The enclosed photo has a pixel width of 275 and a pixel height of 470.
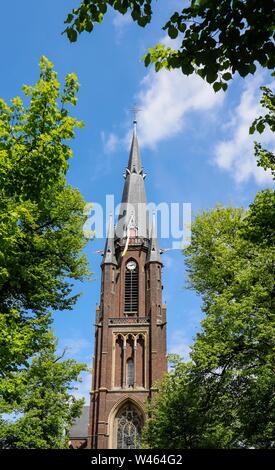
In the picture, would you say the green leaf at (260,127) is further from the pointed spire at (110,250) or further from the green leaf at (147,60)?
the pointed spire at (110,250)

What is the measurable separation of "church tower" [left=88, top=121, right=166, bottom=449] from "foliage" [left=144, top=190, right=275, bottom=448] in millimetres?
21055

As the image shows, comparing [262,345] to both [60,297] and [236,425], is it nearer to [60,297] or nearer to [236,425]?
[236,425]

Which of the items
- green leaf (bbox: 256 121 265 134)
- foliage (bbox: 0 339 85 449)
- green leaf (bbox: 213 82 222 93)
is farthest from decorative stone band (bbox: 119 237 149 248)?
green leaf (bbox: 213 82 222 93)

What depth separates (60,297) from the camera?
15.3 meters

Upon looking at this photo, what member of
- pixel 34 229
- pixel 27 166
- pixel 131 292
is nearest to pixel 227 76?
pixel 27 166

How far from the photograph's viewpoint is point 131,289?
164ft

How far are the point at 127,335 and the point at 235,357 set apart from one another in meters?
31.1

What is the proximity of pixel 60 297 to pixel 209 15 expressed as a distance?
11.2m

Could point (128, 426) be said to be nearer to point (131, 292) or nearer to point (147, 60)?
point (131, 292)

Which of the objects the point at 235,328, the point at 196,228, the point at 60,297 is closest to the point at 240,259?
the point at 235,328

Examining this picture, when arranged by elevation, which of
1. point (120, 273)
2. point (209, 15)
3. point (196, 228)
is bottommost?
point (209, 15)

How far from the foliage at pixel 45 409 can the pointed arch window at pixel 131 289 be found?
22249 millimetres

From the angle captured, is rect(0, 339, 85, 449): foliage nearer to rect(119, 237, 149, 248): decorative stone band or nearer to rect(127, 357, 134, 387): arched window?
rect(127, 357, 134, 387): arched window

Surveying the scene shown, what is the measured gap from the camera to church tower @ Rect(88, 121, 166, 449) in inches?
1645
